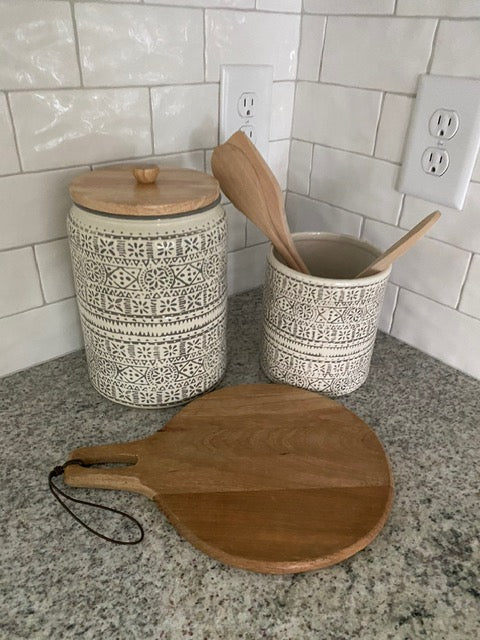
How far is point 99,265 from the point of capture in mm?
471

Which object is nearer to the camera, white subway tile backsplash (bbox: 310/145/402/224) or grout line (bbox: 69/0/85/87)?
grout line (bbox: 69/0/85/87)

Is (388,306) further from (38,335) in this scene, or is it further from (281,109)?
(38,335)

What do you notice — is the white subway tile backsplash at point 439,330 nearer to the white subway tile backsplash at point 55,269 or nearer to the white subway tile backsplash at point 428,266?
the white subway tile backsplash at point 428,266

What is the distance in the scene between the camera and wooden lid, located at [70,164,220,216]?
45 cm

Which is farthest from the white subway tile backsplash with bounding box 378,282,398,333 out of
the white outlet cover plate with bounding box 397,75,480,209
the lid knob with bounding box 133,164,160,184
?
the lid knob with bounding box 133,164,160,184

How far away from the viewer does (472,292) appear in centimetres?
Result: 60

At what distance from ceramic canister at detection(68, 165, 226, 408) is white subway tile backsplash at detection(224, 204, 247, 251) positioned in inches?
8.4

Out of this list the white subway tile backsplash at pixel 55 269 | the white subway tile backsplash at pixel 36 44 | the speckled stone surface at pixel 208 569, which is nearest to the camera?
the speckled stone surface at pixel 208 569

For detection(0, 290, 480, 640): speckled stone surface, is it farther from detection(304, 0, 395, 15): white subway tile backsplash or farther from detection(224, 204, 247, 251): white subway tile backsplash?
detection(304, 0, 395, 15): white subway tile backsplash

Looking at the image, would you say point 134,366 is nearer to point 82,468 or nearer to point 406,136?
point 82,468

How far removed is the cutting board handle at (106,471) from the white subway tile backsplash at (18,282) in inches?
7.8

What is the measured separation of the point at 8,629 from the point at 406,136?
2.02 ft

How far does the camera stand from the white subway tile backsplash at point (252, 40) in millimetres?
620

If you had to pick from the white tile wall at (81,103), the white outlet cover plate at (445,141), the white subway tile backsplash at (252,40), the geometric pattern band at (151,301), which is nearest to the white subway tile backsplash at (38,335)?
the white tile wall at (81,103)
